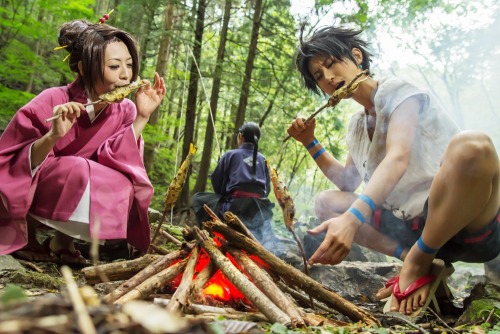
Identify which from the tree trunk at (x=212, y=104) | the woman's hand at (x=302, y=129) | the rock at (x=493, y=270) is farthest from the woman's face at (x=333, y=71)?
the tree trunk at (x=212, y=104)

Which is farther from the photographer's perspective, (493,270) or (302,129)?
(493,270)

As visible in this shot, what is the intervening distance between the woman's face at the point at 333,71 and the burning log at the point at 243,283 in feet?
5.58

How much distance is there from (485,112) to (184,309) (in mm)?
5054

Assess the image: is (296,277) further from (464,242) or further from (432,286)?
(464,242)

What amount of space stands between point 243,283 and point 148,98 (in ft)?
7.91

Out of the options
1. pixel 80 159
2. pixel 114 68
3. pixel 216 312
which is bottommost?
pixel 216 312

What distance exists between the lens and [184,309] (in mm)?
1942

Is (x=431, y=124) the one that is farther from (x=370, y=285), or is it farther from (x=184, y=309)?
(x=184, y=309)

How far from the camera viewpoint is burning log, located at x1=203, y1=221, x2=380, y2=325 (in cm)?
226

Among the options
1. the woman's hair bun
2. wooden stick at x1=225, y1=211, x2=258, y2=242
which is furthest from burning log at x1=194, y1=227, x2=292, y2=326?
the woman's hair bun

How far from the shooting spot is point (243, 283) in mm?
2111

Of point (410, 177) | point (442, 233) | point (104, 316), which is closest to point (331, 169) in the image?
point (410, 177)

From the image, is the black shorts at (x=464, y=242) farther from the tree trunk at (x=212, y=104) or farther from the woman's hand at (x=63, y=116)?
the tree trunk at (x=212, y=104)

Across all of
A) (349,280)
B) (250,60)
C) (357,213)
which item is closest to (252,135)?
(250,60)
